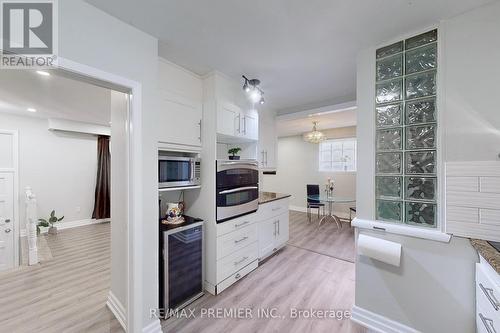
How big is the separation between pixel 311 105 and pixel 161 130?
248 centimetres

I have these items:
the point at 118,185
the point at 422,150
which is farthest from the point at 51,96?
the point at 422,150

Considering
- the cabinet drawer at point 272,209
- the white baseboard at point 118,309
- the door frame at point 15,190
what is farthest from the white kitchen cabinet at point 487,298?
the door frame at point 15,190

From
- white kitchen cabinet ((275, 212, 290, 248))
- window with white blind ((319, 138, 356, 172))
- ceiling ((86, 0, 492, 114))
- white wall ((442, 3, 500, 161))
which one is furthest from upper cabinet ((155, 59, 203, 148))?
window with white blind ((319, 138, 356, 172))

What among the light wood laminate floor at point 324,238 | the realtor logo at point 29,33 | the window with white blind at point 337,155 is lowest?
the light wood laminate floor at point 324,238

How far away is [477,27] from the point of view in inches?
52.7

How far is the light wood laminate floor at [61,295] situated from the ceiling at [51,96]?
2.17 meters

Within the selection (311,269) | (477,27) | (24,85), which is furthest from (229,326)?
(24,85)

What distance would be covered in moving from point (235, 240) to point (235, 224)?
191 mm

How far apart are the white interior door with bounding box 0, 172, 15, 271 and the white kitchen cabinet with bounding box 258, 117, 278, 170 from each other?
4494mm

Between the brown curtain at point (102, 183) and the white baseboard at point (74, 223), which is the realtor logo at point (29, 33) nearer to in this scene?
the brown curtain at point (102, 183)

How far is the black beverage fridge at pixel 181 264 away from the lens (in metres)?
1.81

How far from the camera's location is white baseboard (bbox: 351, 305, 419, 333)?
1.59 meters

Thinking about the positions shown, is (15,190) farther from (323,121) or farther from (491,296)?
(323,121)

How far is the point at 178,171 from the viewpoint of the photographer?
2.03 m
